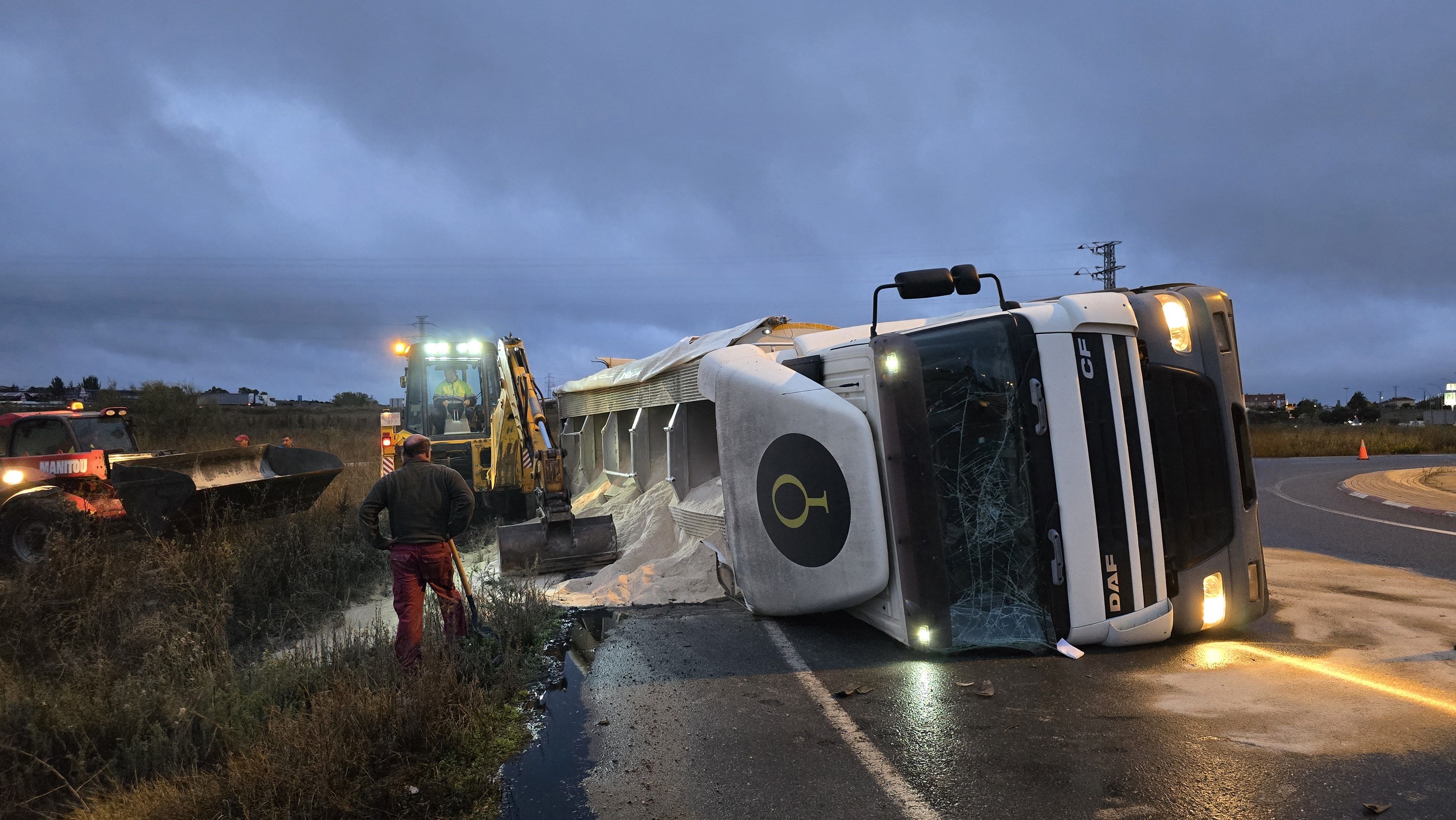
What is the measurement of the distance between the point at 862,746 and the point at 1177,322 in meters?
3.29

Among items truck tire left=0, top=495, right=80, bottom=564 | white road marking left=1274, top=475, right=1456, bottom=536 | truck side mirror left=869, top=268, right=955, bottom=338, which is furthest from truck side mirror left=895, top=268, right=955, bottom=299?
truck tire left=0, top=495, right=80, bottom=564

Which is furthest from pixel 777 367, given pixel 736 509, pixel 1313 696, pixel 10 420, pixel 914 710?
pixel 10 420

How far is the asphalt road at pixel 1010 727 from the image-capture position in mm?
3156

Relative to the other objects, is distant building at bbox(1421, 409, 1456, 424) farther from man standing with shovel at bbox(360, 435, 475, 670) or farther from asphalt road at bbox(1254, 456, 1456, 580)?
man standing with shovel at bbox(360, 435, 475, 670)

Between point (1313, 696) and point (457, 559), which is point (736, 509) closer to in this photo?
point (457, 559)

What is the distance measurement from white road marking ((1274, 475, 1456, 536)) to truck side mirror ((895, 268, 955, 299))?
27.1ft

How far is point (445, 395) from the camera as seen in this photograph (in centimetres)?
1318

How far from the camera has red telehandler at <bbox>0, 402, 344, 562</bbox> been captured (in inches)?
331

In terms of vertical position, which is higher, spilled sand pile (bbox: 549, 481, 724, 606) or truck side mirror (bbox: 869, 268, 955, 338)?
truck side mirror (bbox: 869, 268, 955, 338)

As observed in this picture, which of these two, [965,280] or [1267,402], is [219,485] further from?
[1267,402]

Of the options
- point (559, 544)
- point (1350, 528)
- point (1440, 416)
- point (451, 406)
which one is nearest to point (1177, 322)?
point (559, 544)

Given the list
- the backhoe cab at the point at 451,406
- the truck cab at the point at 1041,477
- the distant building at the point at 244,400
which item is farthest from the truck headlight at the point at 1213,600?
the distant building at the point at 244,400

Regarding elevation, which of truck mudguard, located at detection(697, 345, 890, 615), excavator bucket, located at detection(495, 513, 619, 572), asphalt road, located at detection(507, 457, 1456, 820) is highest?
truck mudguard, located at detection(697, 345, 890, 615)

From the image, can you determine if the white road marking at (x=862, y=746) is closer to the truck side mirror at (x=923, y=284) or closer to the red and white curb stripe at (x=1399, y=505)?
the truck side mirror at (x=923, y=284)
